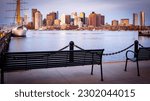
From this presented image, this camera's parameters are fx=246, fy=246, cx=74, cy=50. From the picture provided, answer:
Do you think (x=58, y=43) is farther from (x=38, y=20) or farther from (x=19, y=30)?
(x=38, y=20)

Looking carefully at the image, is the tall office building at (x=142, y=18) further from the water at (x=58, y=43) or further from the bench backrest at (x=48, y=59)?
the bench backrest at (x=48, y=59)

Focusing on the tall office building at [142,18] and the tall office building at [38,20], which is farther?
the tall office building at [142,18]

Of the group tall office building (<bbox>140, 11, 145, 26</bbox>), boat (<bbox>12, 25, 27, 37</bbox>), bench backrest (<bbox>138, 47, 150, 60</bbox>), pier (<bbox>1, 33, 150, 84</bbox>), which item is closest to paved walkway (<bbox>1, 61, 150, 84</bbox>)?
pier (<bbox>1, 33, 150, 84</bbox>)

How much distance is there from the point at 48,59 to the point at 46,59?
4cm

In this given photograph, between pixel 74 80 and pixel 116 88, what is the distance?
81cm

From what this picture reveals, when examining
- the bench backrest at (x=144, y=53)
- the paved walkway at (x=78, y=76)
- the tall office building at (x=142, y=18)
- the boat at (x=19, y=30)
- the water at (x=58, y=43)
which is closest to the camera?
the paved walkway at (x=78, y=76)

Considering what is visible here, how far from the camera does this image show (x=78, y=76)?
14.7 ft

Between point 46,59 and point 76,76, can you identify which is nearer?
point 46,59

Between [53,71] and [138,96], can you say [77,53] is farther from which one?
[138,96]

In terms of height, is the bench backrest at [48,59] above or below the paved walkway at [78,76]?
above

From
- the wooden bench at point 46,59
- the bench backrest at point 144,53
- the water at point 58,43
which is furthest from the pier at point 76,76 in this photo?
the water at point 58,43

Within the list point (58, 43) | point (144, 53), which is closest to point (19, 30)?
point (58, 43)

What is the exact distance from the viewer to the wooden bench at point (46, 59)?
3.90 metres

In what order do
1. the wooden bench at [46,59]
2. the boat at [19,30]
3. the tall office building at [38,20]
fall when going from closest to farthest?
the wooden bench at [46,59]
the tall office building at [38,20]
the boat at [19,30]
